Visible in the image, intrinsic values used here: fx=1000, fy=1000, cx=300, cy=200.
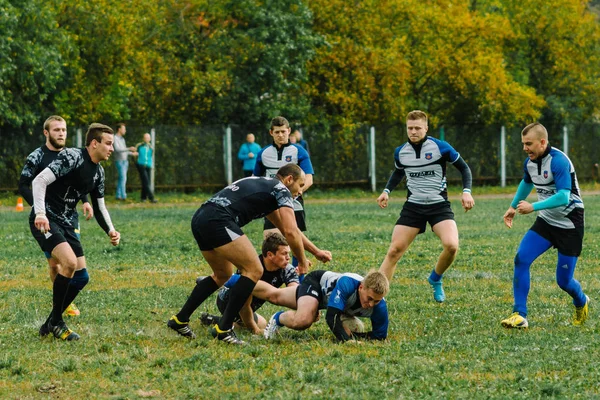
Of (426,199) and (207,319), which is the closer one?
(207,319)

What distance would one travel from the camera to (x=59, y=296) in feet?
28.5

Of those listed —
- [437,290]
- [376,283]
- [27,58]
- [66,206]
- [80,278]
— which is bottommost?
[437,290]

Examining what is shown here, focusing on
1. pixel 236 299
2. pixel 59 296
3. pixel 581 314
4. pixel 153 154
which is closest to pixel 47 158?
pixel 59 296

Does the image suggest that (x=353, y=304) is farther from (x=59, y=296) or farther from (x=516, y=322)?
(x=59, y=296)

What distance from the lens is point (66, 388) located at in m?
6.75

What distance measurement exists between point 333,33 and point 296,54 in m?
2.95

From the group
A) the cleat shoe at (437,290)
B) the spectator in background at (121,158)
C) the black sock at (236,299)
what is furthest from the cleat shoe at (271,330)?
the spectator in background at (121,158)

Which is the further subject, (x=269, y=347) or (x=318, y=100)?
(x=318, y=100)

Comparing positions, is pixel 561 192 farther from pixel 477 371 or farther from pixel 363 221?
pixel 363 221

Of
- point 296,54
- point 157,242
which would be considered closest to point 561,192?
point 157,242

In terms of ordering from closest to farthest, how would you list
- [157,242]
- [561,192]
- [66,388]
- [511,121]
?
[66,388] → [561,192] → [157,242] → [511,121]

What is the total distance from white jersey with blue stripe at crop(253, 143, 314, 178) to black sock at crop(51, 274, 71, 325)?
12.4 feet

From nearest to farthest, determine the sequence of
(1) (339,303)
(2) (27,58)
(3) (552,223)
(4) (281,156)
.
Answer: (1) (339,303) → (3) (552,223) → (4) (281,156) → (2) (27,58)

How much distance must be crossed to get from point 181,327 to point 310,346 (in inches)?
47.6
